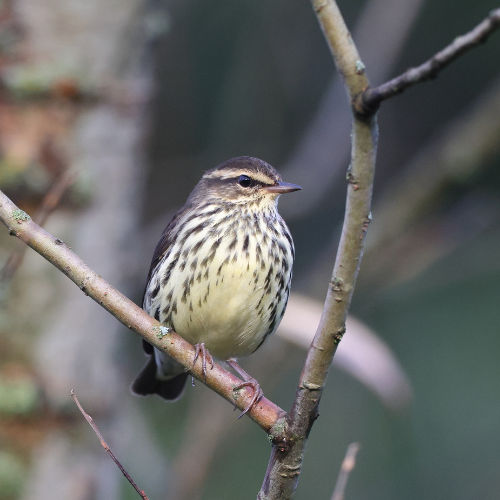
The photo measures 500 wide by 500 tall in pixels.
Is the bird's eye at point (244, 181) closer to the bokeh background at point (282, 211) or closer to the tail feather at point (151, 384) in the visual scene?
the bokeh background at point (282, 211)

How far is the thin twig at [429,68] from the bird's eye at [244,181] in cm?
242

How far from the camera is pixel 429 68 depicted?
209 centimetres

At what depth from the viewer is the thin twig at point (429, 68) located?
1.96m

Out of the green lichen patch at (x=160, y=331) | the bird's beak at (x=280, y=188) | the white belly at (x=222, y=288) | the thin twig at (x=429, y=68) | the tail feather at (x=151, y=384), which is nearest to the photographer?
the thin twig at (x=429, y=68)

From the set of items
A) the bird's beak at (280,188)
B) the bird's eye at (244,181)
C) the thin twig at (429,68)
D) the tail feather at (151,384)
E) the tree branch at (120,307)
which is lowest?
the tree branch at (120,307)

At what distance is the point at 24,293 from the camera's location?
A: 4582 mm

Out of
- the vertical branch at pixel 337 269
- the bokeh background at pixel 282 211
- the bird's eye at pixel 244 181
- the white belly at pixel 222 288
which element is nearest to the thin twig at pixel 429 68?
the vertical branch at pixel 337 269

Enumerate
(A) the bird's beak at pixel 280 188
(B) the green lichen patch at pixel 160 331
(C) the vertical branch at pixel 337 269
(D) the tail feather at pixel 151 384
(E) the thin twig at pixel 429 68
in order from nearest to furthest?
(E) the thin twig at pixel 429 68, (C) the vertical branch at pixel 337 269, (B) the green lichen patch at pixel 160 331, (A) the bird's beak at pixel 280 188, (D) the tail feather at pixel 151 384

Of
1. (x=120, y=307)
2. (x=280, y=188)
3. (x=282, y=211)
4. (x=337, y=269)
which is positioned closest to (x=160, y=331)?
(x=120, y=307)

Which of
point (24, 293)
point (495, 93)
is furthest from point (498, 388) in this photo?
point (24, 293)

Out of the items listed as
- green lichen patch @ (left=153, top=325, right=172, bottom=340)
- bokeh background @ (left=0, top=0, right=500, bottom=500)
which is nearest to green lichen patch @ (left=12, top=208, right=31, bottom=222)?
bokeh background @ (left=0, top=0, right=500, bottom=500)

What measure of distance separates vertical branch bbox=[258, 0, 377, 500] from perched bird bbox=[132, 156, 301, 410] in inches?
57.3

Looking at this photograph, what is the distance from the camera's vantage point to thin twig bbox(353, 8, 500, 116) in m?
1.96

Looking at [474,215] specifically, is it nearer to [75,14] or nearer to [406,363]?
[406,363]
